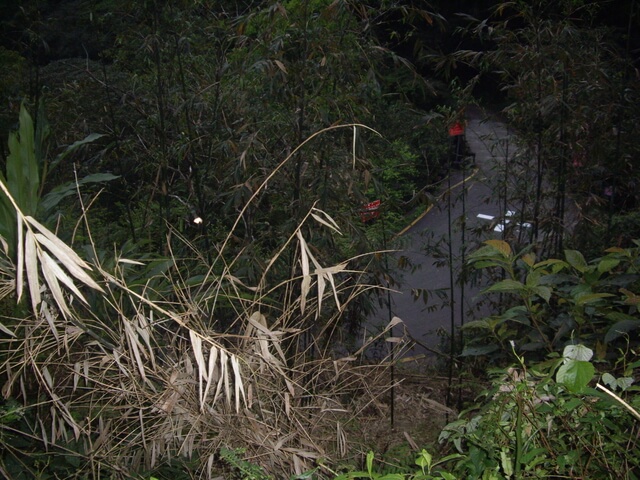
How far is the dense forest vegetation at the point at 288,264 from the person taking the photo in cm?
139

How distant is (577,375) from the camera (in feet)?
3.67

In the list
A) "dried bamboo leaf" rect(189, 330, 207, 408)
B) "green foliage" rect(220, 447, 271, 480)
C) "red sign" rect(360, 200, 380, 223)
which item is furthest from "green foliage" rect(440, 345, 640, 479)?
"red sign" rect(360, 200, 380, 223)

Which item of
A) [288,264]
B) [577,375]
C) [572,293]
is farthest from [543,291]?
[288,264]

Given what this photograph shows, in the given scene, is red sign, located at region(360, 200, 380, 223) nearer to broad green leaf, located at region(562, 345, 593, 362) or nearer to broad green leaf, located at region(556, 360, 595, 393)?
broad green leaf, located at region(562, 345, 593, 362)

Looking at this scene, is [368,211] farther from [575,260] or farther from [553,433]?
[553,433]

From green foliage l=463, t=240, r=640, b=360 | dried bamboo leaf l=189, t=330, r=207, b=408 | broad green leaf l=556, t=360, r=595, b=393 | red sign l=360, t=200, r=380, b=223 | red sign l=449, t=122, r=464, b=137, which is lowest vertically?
red sign l=360, t=200, r=380, b=223

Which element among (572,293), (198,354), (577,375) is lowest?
(572,293)

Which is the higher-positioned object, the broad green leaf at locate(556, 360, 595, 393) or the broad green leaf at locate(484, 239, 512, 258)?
the broad green leaf at locate(556, 360, 595, 393)

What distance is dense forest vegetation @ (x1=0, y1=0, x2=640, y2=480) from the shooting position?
4.56ft

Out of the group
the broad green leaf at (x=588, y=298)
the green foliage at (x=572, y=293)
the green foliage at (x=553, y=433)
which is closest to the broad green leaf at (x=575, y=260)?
the green foliage at (x=572, y=293)

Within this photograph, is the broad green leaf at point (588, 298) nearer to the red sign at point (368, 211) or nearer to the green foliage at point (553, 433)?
the green foliage at point (553, 433)

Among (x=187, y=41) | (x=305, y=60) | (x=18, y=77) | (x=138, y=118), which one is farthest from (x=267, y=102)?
(x=18, y=77)

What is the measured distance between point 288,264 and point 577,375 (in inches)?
72.5

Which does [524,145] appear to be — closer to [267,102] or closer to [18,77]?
[267,102]
